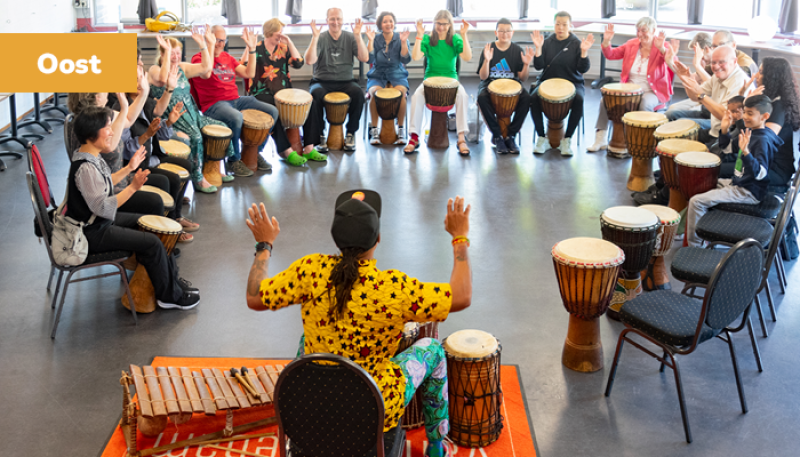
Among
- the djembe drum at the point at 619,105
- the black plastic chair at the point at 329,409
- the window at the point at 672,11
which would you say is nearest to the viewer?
the black plastic chair at the point at 329,409

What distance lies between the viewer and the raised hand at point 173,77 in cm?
542

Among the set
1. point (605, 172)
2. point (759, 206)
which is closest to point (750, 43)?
point (605, 172)

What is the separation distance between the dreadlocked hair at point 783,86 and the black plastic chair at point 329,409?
3566 mm

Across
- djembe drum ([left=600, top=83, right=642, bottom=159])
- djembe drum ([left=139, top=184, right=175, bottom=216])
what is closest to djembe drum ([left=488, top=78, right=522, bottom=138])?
djembe drum ([left=600, top=83, right=642, bottom=159])

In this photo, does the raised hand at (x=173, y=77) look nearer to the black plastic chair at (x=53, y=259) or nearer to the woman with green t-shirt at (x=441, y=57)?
the black plastic chair at (x=53, y=259)

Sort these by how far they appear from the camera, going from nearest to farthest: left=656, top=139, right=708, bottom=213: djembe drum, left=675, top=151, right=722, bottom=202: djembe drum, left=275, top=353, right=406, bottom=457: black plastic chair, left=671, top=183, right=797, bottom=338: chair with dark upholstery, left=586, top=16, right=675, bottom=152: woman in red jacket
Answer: left=275, top=353, right=406, bottom=457: black plastic chair → left=671, top=183, right=797, bottom=338: chair with dark upholstery → left=675, top=151, right=722, bottom=202: djembe drum → left=656, top=139, right=708, bottom=213: djembe drum → left=586, top=16, right=675, bottom=152: woman in red jacket

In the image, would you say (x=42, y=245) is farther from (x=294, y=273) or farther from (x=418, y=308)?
(x=418, y=308)

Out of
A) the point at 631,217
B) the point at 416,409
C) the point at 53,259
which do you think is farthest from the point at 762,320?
the point at 53,259

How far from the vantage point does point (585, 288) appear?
11.3 feet

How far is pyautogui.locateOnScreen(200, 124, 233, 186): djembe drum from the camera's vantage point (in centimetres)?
604

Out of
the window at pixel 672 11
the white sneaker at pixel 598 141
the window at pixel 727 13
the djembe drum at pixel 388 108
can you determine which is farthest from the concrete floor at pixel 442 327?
the window at pixel 672 11

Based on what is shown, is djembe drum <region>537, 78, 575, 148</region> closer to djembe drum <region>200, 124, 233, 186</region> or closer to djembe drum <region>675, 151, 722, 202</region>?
djembe drum <region>675, 151, 722, 202</region>

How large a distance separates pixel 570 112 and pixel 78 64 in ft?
14.7

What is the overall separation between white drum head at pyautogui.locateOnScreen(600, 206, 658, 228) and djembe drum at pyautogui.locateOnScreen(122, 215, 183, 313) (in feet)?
7.79
